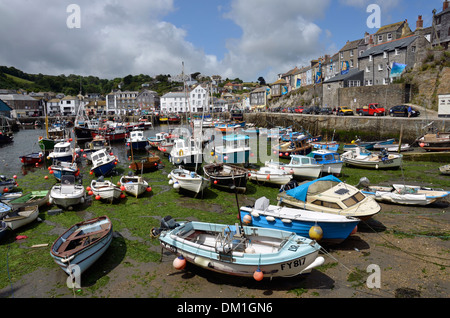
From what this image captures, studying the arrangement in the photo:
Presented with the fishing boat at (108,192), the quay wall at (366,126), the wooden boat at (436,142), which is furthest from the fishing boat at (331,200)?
the wooden boat at (436,142)

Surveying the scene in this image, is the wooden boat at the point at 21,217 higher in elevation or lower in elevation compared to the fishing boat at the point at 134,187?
lower

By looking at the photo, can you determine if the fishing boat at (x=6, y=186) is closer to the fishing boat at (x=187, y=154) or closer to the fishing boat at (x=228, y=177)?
the fishing boat at (x=187, y=154)

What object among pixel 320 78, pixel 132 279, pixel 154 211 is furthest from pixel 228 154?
pixel 320 78

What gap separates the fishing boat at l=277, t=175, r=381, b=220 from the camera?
10797 millimetres

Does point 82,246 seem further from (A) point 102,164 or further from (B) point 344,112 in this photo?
(B) point 344,112

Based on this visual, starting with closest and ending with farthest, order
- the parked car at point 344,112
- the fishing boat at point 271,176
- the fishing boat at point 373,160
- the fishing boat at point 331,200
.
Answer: the fishing boat at point 331,200
the fishing boat at point 271,176
the fishing boat at point 373,160
the parked car at point 344,112

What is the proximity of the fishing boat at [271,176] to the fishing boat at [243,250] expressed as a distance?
8.48m

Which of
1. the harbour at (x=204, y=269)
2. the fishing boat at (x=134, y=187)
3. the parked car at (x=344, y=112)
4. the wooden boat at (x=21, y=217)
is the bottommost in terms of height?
the harbour at (x=204, y=269)

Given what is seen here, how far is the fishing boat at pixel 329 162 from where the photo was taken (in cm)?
1903

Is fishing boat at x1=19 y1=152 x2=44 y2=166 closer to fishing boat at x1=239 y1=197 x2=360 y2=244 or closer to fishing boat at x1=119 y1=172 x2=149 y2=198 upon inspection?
fishing boat at x1=119 y1=172 x2=149 y2=198

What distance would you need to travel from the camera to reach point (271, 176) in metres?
17.4

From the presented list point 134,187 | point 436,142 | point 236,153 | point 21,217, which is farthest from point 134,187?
point 436,142

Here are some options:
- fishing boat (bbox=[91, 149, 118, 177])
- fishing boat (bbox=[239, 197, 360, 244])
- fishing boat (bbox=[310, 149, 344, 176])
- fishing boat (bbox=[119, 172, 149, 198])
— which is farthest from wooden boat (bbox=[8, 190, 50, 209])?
fishing boat (bbox=[310, 149, 344, 176])

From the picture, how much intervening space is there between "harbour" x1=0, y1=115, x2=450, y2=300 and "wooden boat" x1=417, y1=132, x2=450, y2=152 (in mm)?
11990
